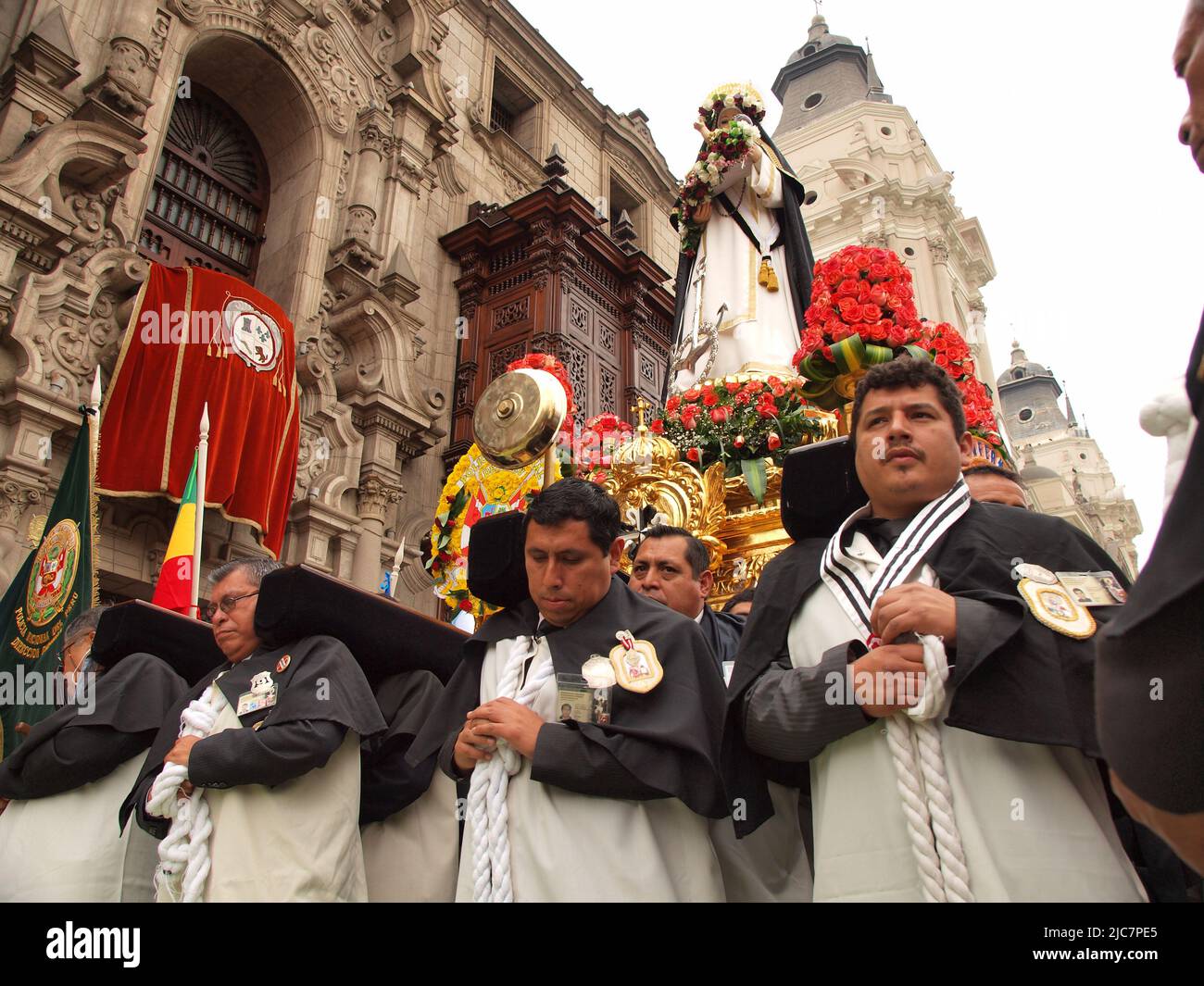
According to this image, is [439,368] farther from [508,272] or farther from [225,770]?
[225,770]

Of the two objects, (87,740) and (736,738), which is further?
(87,740)

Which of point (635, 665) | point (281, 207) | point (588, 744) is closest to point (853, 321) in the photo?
point (635, 665)

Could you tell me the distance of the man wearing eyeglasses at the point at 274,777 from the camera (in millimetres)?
2695

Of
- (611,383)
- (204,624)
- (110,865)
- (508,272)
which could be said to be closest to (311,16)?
(508,272)

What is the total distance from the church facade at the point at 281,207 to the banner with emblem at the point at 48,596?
0.79 m

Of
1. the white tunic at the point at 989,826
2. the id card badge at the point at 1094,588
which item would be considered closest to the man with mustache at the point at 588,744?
the white tunic at the point at 989,826

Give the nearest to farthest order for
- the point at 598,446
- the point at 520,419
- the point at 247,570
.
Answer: the point at 247,570, the point at 520,419, the point at 598,446

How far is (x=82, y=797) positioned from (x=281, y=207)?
430 inches

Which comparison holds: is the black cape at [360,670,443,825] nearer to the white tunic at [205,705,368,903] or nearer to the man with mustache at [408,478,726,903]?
the white tunic at [205,705,368,903]

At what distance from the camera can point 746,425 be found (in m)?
6.39

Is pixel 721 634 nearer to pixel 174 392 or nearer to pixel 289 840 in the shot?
pixel 289 840

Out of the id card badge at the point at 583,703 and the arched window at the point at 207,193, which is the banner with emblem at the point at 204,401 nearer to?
the arched window at the point at 207,193

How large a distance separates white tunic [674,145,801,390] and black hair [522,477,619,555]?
4872 mm
